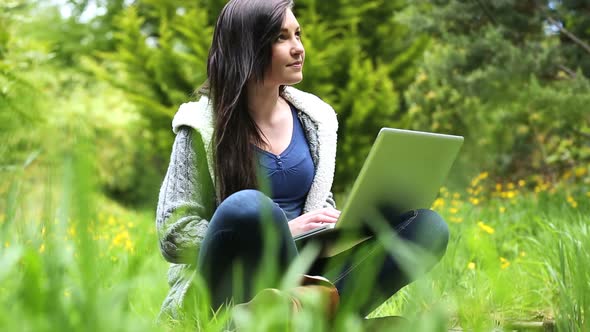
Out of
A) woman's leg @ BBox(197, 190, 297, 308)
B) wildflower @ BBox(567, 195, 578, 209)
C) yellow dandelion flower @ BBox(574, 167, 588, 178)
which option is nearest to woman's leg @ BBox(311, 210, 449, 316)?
woman's leg @ BBox(197, 190, 297, 308)

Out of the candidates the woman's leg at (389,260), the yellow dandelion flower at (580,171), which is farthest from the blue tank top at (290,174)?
the yellow dandelion flower at (580,171)

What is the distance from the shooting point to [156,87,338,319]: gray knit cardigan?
195 cm

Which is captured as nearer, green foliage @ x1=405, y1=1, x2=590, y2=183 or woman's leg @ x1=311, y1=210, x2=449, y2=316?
woman's leg @ x1=311, y1=210, x2=449, y2=316

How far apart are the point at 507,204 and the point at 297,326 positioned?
398cm

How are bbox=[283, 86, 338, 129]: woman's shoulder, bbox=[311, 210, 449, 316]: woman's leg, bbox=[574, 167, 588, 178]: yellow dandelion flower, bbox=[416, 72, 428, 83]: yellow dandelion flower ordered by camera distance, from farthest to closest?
bbox=[416, 72, 428, 83]: yellow dandelion flower < bbox=[574, 167, 588, 178]: yellow dandelion flower < bbox=[283, 86, 338, 129]: woman's shoulder < bbox=[311, 210, 449, 316]: woman's leg

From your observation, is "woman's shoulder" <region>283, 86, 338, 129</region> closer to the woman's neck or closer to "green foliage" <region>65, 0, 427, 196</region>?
the woman's neck

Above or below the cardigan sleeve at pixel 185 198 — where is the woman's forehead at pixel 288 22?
above

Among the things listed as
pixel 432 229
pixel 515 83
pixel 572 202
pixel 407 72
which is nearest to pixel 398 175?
pixel 432 229

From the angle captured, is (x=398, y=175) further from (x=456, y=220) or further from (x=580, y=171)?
(x=580, y=171)

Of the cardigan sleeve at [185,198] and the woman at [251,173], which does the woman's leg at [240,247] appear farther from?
the cardigan sleeve at [185,198]

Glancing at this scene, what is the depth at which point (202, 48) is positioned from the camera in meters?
6.70

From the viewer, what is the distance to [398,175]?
1799mm

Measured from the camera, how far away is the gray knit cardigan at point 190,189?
1.95 m

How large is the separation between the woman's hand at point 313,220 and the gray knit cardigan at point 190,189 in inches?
9.4
